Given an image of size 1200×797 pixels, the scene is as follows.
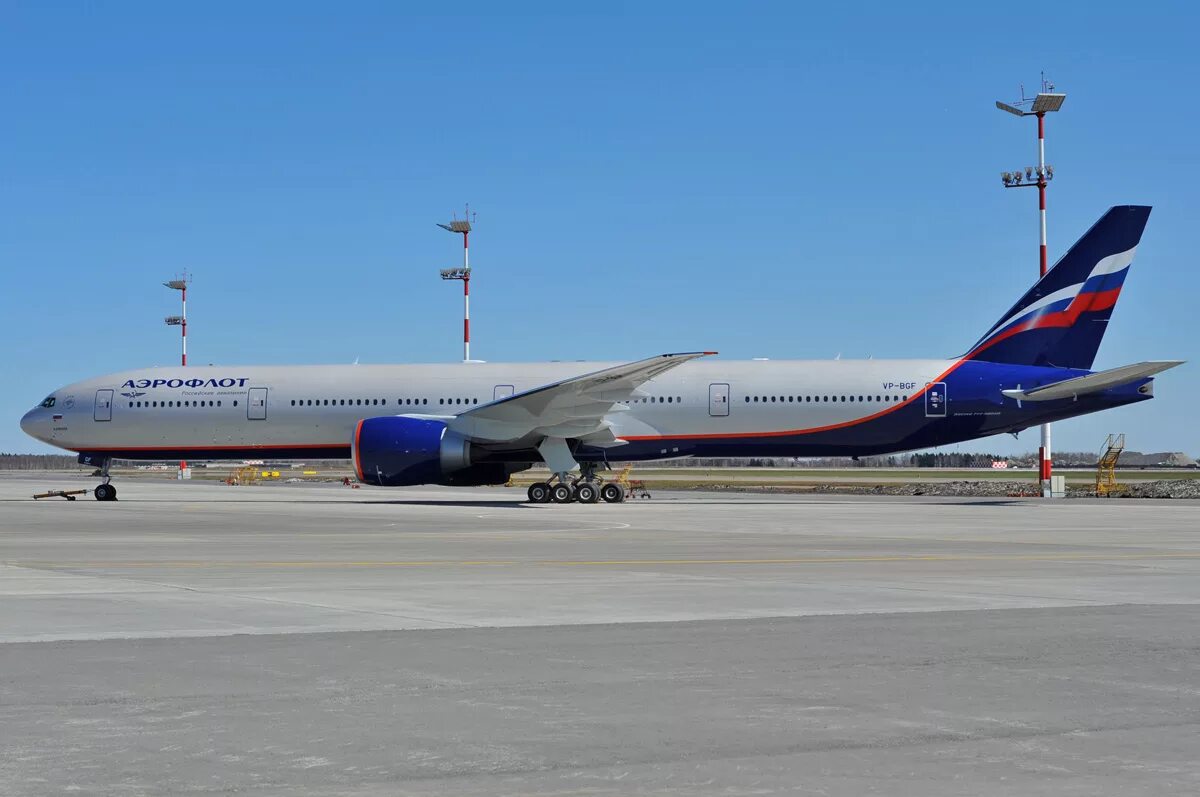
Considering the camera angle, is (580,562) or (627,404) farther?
(627,404)

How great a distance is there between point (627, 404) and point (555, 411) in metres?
2.59

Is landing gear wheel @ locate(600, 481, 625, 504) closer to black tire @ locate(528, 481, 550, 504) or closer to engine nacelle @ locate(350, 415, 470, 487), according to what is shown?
black tire @ locate(528, 481, 550, 504)

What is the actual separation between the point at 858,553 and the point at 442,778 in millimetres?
12847

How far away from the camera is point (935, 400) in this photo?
115 ft

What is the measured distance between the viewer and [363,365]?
3906 cm

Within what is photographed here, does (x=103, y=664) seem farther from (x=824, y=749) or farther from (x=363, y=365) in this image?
(x=363, y=365)

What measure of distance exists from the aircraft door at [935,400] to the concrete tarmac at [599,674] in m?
18.4

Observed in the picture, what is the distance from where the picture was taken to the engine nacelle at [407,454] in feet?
110

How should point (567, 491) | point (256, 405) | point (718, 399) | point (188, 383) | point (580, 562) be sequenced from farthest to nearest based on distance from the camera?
point (188, 383) < point (256, 405) < point (567, 491) < point (718, 399) < point (580, 562)

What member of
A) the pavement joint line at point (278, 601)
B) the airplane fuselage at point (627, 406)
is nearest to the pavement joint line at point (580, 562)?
the pavement joint line at point (278, 601)

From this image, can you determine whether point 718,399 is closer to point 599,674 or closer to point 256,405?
point 256,405

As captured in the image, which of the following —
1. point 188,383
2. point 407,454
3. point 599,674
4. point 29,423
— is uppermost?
point 188,383

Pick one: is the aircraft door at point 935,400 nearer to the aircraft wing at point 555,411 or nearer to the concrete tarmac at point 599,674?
the aircraft wing at point 555,411

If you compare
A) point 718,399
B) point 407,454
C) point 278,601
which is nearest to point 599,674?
point 278,601
